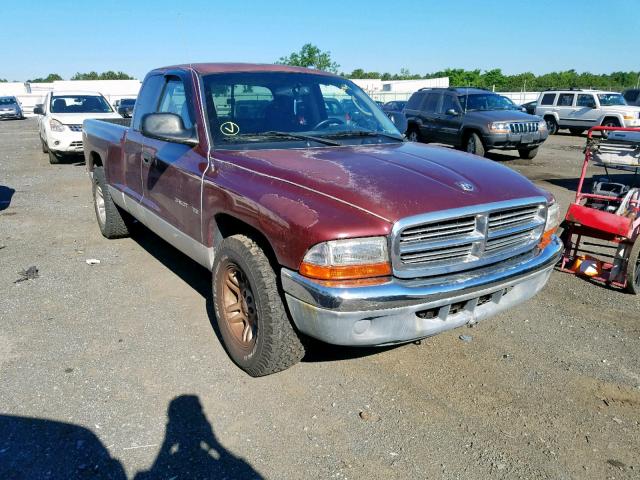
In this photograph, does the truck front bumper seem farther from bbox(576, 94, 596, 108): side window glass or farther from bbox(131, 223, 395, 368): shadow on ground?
bbox(576, 94, 596, 108): side window glass

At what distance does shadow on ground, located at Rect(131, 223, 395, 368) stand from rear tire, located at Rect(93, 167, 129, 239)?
0.77 ft

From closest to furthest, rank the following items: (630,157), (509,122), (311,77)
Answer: (311,77)
(630,157)
(509,122)

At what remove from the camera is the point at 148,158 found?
14.6 feet

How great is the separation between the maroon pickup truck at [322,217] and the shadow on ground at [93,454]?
1.88 feet

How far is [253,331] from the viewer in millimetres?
3283

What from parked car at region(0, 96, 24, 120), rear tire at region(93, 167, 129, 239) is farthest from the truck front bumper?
parked car at region(0, 96, 24, 120)

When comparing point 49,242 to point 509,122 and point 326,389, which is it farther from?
point 509,122

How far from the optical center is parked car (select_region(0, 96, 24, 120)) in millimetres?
35094

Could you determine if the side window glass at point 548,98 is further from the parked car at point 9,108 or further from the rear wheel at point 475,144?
the parked car at point 9,108

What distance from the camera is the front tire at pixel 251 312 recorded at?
2943mm

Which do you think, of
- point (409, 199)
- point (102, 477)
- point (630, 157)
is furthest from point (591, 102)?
point (102, 477)

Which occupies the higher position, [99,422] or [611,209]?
Result: [611,209]

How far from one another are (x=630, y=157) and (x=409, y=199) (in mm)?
3242

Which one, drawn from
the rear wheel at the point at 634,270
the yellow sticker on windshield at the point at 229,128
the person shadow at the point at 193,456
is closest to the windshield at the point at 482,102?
the rear wheel at the point at 634,270
